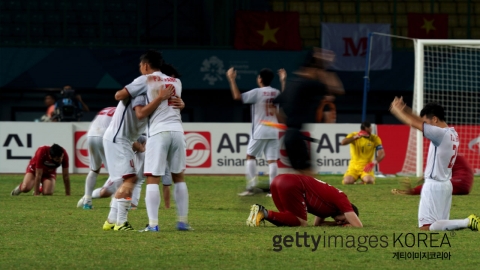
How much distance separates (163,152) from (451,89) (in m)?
20.5

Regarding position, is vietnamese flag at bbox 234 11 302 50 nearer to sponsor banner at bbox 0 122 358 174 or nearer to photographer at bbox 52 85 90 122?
photographer at bbox 52 85 90 122

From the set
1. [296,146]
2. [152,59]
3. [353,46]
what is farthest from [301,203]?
[353,46]

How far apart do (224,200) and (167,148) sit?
6.27 metres

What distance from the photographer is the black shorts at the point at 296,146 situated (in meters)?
9.98

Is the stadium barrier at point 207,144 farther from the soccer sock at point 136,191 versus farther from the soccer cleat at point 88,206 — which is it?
the soccer sock at point 136,191

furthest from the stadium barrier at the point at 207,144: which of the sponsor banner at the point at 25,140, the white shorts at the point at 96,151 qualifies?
the white shorts at the point at 96,151

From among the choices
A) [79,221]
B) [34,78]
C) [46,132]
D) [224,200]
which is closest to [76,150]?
[46,132]

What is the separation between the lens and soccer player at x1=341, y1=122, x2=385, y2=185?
2070 centimetres

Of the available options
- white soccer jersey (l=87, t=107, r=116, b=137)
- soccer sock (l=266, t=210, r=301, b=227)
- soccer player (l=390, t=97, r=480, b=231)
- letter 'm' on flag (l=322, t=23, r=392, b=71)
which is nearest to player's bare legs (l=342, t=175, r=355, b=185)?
white soccer jersey (l=87, t=107, r=116, b=137)

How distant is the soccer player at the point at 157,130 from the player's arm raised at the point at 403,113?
87.3 inches

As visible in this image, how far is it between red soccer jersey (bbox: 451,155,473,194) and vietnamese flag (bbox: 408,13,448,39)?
15126mm

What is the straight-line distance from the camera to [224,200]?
629 inches

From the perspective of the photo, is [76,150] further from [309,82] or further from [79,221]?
[309,82]

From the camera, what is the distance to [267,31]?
96.6ft
